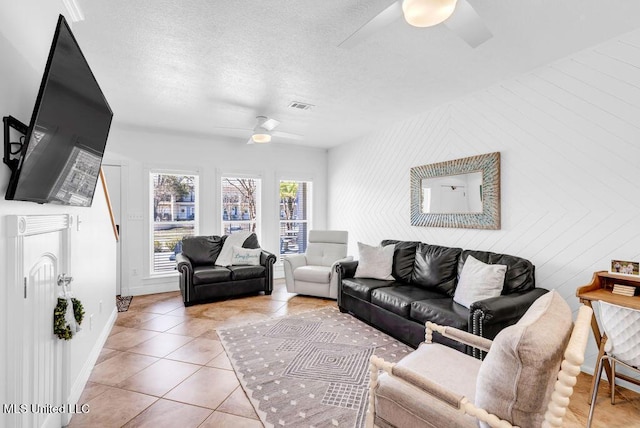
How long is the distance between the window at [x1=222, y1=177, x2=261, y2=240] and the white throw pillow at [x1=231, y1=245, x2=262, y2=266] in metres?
0.91

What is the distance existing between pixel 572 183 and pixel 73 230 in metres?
3.99

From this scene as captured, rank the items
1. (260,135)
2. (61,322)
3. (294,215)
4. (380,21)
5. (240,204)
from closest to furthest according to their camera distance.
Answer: (380,21)
(61,322)
(260,135)
(240,204)
(294,215)

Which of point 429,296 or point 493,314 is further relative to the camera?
point 429,296

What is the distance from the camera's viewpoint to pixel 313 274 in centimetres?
462

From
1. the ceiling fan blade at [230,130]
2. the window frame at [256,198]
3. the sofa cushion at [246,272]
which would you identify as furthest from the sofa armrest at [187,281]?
the ceiling fan blade at [230,130]

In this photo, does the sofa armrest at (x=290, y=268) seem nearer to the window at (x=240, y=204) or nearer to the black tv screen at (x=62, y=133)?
the window at (x=240, y=204)

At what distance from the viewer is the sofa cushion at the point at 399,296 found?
10.0ft

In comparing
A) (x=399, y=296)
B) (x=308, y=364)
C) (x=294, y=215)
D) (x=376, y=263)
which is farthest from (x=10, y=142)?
(x=294, y=215)

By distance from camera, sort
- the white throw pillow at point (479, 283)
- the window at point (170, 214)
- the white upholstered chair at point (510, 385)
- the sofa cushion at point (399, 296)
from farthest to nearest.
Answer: the window at point (170, 214)
the sofa cushion at point (399, 296)
the white throw pillow at point (479, 283)
the white upholstered chair at point (510, 385)

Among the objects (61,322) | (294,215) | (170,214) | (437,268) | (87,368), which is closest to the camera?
(61,322)

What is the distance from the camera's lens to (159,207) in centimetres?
518

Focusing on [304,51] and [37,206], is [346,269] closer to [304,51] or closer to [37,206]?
[304,51]

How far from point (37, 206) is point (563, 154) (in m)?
3.88

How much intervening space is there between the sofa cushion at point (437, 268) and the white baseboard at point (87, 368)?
3234mm
